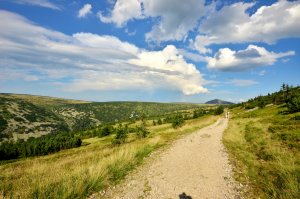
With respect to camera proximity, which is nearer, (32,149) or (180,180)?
(180,180)

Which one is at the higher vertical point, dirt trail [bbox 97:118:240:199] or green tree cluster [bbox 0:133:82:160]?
dirt trail [bbox 97:118:240:199]

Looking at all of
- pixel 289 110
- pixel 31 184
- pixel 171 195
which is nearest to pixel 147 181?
pixel 171 195

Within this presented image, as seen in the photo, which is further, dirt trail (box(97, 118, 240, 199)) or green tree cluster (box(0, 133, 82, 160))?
green tree cluster (box(0, 133, 82, 160))

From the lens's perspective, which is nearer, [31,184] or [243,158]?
[31,184]

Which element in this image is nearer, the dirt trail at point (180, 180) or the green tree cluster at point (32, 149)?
the dirt trail at point (180, 180)

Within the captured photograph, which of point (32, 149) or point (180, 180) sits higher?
point (180, 180)

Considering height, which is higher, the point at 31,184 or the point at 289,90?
the point at 289,90

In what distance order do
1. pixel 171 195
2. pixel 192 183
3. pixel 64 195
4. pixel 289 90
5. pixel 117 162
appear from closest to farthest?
pixel 64 195
pixel 171 195
pixel 192 183
pixel 117 162
pixel 289 90

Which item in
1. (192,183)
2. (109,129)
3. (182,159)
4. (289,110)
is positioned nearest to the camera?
(192,183)

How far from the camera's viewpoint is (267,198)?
8867 mm

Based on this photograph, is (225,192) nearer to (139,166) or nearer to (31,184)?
(139,166)

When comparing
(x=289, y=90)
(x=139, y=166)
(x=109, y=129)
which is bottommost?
(x=109, y=129)

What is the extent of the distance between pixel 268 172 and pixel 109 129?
525 feet

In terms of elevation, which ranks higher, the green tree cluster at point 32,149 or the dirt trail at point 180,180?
the dirt trail at point 180,180
